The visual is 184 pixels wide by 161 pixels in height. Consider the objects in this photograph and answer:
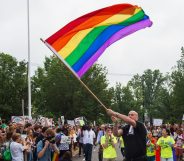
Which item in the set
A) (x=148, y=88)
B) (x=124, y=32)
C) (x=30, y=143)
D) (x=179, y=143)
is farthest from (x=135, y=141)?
(x=148, y=88)

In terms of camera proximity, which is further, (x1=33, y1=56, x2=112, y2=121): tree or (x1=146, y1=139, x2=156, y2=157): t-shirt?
(x1=33, y1=56, x2=112, y2=121): tree

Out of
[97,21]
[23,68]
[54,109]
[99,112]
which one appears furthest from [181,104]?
[97,21]

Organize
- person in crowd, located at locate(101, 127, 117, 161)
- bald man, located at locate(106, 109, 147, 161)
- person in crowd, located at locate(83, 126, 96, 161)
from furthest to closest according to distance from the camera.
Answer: person in crowd, located at locate(83, 126, 96, 161), person in crowd, located at locate(101, 127, 117, 161), bald man, located at locate(106, 109, 147, 161)

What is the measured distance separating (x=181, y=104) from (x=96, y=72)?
10729 millimetres

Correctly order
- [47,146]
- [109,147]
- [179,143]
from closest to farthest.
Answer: [47,146], [109,147], [179,143]

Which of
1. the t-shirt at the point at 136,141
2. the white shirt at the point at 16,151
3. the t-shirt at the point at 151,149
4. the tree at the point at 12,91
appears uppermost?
the tree at the point at 12,91

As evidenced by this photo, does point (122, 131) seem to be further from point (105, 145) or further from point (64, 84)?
point (64, 84)

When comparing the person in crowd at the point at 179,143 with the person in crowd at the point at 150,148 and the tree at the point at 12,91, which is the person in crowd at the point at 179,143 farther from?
the tree at the point at 12,91

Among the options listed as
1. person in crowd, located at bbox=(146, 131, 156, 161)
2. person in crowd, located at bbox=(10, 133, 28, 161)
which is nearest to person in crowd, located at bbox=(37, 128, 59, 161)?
person in crowd, located at bbox=(10, 133, 28, 161)

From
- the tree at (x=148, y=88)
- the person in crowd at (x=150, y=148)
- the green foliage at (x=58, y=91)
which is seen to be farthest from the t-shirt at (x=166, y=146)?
the tree at (x=148, y=88)

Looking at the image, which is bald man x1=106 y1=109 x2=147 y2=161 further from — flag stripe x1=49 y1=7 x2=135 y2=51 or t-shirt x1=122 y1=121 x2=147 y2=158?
flag stripe x1=49 y1=7 x2=135 y2=51

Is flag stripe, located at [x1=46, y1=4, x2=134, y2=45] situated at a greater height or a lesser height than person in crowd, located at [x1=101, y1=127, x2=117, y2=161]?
greater

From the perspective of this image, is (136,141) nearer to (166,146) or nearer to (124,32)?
(124,32)

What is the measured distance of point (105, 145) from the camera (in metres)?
18.2
